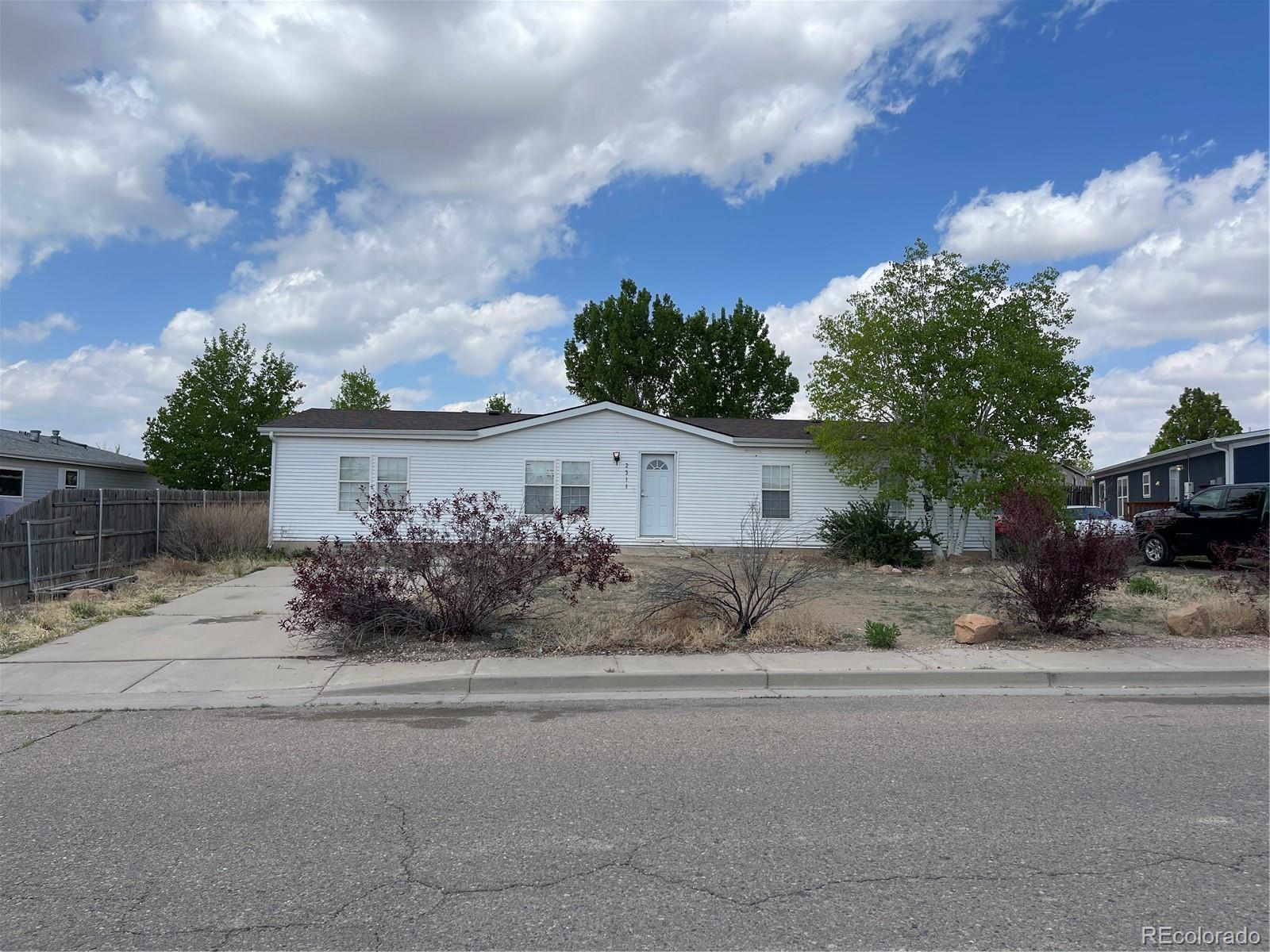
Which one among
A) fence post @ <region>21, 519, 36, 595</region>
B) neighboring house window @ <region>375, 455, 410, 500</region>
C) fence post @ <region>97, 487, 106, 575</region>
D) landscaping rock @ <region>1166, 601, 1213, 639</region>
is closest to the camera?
landscaping rock @ <region>1166, 601, 1213, 639</region>

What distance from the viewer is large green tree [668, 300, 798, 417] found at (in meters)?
40.7

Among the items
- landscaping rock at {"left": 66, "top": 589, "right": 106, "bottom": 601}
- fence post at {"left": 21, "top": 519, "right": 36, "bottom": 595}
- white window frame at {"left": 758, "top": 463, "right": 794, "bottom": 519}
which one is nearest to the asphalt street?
landscaping rock at {"left": 66, "top": 589, "right": 106, "bottom": 601}

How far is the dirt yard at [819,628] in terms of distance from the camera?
30.5 ft

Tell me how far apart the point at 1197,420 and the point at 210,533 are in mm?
43169

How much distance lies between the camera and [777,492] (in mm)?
22312

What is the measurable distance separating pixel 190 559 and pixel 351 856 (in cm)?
1659

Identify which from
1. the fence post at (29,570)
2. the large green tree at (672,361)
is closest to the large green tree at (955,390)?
the fence post at (29,570)

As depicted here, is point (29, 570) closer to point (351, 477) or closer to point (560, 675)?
point (351, 477)

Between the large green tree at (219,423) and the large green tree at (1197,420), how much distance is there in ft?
130

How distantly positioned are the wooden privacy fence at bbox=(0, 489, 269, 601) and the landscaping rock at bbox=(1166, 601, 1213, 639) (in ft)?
49.6

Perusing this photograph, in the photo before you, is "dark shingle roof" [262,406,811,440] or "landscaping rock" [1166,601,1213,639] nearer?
"landscaping rock" [1166,601,1213,639]

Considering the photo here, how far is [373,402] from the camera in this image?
4175 cm

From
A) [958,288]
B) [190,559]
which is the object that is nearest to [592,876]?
[190,559]

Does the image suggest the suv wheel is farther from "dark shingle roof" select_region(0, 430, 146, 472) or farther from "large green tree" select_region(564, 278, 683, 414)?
"dark shingle roof" select_region(0, 430, 146, 472)
